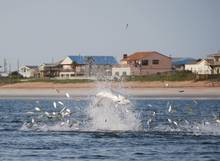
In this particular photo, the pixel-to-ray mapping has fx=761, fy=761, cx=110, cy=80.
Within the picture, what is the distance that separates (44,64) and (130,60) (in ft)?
97.9

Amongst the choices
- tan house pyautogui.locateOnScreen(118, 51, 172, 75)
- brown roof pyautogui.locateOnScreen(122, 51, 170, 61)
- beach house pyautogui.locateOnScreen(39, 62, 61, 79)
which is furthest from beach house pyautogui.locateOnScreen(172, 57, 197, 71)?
beach house pyautogui.locateOnScreen(39, 62, 61, 79)

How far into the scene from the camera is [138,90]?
329 ft

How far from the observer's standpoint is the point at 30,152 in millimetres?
30234

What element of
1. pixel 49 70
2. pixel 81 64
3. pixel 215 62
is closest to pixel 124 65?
pixel 215 62

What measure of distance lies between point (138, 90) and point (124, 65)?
3201 centimetres

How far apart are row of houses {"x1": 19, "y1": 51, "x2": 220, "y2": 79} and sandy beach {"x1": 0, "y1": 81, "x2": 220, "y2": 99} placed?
11.1 metres

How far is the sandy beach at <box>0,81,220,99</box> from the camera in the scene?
93625 mm

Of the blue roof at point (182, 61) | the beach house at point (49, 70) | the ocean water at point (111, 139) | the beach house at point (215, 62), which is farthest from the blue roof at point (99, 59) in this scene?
the ocean water at point (111, 139)

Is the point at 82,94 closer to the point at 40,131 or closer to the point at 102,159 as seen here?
the point at 40,131

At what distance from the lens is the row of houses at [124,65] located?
127 m

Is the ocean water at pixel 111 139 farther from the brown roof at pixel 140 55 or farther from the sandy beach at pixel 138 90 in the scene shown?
the brown roof at pixel 140 55

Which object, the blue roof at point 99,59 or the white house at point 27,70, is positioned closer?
the blue roof at point 99,59

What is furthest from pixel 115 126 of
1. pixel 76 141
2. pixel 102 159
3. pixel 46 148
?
pixel 102 159

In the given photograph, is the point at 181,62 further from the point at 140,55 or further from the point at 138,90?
the point at 138,90
